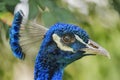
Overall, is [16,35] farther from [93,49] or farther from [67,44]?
[93,49]

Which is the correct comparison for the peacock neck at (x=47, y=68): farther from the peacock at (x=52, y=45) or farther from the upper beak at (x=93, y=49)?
the upper beak at (x=93, y=49)

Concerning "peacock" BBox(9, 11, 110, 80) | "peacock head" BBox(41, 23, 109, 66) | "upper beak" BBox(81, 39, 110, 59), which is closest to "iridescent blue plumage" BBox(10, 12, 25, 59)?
"peacock" BBox(9, 11, 110, 80)

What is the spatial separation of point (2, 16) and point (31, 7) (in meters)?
0.14

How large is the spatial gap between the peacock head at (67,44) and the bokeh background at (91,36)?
0.05 meters

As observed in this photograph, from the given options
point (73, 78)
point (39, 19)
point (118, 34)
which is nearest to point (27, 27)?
point (39, 19)

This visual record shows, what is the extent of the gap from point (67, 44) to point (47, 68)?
0.13 meters

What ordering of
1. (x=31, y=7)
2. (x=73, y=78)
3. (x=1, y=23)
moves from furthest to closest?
(x=73, y=78) < (x=1, y=23) < (x=31, y=7)

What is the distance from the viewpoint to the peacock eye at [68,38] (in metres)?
1.83

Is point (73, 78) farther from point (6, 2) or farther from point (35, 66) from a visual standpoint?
point (6, 2)

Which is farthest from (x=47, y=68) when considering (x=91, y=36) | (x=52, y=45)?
(x=91, y=36)

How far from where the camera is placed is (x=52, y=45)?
184 cm

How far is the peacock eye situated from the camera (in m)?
1.83

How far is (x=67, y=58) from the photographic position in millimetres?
1884

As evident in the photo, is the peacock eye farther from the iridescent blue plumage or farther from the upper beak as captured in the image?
the iridescent blue plumage
